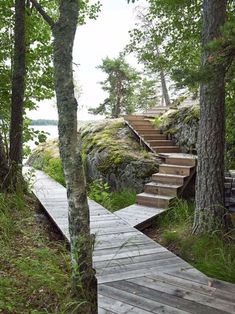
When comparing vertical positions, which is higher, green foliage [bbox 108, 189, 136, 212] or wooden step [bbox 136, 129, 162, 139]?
wooden step [bbox 136, 129, 162, 139]

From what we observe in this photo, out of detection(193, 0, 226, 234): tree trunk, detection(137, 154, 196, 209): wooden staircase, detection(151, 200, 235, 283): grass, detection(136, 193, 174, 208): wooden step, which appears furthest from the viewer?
detection(137, 154, 196, 209): wooden staircase

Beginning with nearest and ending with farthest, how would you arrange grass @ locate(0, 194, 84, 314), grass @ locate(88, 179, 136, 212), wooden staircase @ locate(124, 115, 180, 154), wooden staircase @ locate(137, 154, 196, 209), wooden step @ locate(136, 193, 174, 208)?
1. grass @ locate(0, 194, 84, 314)
2. wooden step @ locate(136, 193, 174, 208)
3. wooden staircase @ locate(137, 154, 196, 209)
4. grass @ locate(88, 179, 136, 212)
5. wooden staircase @ locate(124, 115, 180, 154)

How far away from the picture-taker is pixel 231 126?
5527mm

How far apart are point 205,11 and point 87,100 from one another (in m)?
14.8

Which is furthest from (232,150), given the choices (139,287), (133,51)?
(139,287)

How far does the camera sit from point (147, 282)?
2850 mm

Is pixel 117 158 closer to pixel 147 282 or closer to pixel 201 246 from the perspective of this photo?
pixel 201 246

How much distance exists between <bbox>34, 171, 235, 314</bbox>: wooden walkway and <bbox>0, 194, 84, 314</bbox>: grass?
13.3 inches

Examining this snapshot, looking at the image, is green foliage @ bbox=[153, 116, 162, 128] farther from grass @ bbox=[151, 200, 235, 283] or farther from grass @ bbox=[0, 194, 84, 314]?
grass @ bbox=[0, 194, 84, 314]

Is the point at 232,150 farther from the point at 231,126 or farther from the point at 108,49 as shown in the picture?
the point at 108,49

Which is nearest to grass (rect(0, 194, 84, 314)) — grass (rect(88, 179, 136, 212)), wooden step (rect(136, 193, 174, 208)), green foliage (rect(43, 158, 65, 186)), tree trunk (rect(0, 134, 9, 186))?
tree trunk (rect(0, 134, 9, 186))

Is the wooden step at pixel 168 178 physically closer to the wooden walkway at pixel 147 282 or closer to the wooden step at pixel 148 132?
the wooden step at pixel 148 132

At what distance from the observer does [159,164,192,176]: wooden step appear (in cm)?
618

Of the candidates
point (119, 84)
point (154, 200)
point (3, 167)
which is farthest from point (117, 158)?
point (119, 84)
